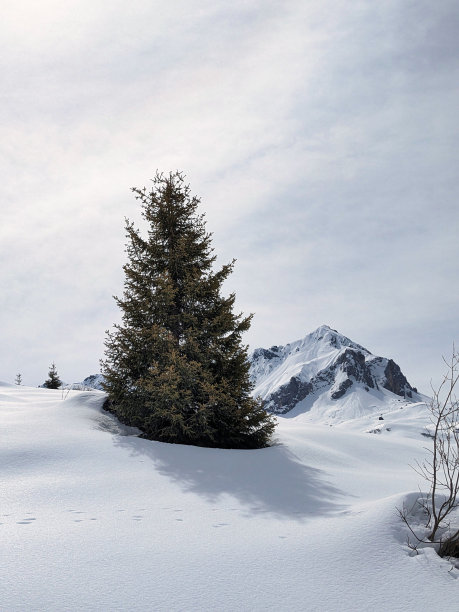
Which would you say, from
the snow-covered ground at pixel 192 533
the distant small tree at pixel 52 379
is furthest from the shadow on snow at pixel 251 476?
the distant small tree at pixel 52 379

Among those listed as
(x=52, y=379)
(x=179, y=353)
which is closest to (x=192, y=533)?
(x=179, y=353)

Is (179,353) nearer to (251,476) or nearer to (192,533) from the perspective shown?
(251,476)

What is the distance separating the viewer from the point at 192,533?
4547 millimetres

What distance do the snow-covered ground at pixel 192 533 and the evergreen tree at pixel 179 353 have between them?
1237 mm

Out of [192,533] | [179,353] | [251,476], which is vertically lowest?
[251,476]

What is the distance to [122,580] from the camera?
3332 mm

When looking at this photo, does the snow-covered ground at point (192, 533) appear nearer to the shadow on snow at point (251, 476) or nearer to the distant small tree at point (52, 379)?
the shadow on snow at point (251, 476)

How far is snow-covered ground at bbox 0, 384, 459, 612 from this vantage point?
3.16 metres

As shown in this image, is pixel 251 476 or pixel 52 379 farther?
pixel 52 379

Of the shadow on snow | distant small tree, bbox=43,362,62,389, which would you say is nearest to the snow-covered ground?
the shadow on snow

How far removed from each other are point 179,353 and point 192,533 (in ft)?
21.5

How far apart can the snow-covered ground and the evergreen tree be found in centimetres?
124

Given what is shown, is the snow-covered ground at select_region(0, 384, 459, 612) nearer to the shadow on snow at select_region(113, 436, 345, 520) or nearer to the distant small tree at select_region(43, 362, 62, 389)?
the shadow on snow at select_region(113, 436, 345, 520)

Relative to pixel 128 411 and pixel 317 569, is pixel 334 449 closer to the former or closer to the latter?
pixel 128 411
